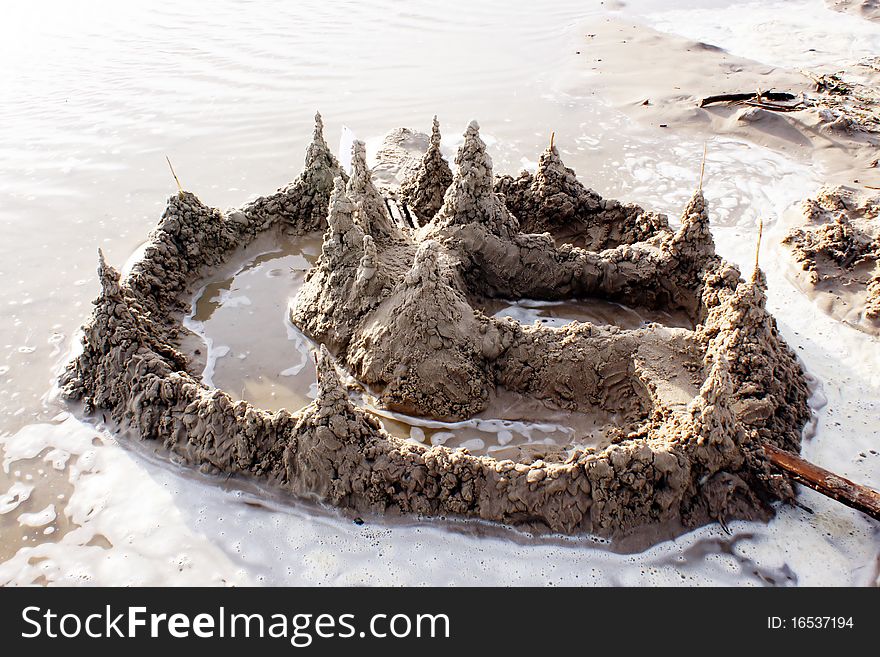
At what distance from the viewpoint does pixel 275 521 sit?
324cm

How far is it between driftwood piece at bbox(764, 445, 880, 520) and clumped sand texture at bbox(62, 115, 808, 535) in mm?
116

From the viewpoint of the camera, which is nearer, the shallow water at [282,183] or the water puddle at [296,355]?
the shallow water at [282,183]

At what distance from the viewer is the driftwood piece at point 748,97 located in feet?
24.2

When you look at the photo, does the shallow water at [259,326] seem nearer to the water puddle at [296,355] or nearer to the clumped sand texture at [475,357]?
the water puddle at [296,355]

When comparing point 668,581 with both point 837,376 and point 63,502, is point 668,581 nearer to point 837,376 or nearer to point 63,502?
point 837,376

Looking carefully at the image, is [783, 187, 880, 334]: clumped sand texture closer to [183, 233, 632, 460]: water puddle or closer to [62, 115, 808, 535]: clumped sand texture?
[62, 115, 808, 535]: clumped sand texture

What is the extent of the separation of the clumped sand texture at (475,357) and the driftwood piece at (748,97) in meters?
3.45

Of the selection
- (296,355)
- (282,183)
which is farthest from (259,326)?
(282,183)

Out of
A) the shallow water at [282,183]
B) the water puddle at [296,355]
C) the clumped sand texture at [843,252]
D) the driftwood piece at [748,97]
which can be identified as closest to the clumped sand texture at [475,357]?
the water puddle at [296,355]

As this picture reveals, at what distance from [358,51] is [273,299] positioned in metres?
6.07

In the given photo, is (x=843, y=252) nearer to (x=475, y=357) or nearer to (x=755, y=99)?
(x=755, y=99)

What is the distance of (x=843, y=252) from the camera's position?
5035mm

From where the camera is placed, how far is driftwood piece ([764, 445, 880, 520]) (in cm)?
296

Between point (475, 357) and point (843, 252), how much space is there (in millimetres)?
3313
